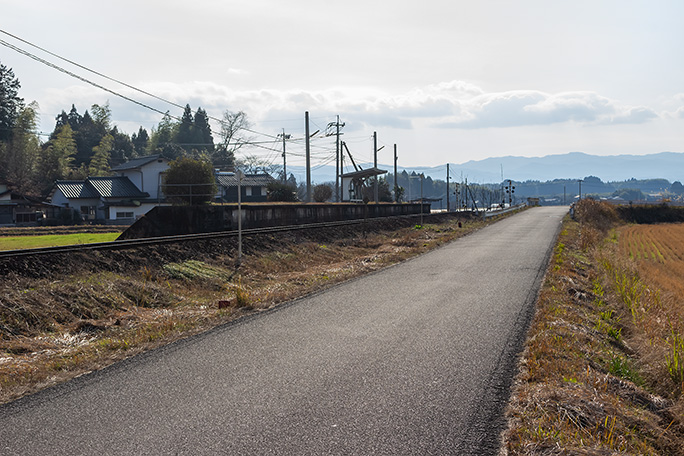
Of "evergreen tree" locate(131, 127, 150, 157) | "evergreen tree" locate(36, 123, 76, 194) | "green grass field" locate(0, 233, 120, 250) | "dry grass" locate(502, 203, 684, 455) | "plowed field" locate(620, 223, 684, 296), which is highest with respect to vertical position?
"evergreen tree" locate(131, 127, 150, 157)

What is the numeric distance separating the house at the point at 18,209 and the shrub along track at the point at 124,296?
32729 mm

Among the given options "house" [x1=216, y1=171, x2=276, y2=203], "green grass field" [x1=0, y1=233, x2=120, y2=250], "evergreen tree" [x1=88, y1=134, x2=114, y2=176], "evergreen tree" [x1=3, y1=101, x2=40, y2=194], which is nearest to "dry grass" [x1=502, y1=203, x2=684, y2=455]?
"green grass field" [x1=0, y1=233, x2=120, y2=250]

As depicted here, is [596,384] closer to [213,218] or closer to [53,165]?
[213,218]

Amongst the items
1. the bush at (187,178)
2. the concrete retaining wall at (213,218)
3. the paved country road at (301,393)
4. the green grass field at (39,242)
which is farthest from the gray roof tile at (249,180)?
the paved country road at (301,393)

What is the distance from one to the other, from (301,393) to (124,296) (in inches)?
296

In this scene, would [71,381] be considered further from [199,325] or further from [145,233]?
[145,233]

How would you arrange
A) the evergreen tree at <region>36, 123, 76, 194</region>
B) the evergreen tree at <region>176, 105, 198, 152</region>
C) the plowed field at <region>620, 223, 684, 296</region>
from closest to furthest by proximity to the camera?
the plowed field at <region>620, 223, 684, 296</region> → the evergreen tree at <region>36, 123, 76, 194</region> → the evergreen tree at <region>176, 105, 198, 152</region>

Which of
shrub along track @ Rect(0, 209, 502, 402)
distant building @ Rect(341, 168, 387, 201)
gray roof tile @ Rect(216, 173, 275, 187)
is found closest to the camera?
shrub along track @ Rect(0, 209, 502, 402)

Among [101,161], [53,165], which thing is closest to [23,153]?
[53,165]

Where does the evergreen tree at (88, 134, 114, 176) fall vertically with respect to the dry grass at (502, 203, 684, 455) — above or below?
above

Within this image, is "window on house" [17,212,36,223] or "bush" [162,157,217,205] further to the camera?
"window on house" [17,212,36,223]

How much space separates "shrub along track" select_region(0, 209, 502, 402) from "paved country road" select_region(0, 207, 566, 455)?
0.81 m

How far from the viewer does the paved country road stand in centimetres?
481

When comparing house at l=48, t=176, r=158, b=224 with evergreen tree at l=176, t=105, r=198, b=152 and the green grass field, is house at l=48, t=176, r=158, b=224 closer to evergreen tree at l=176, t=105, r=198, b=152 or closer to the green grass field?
the green grass field
